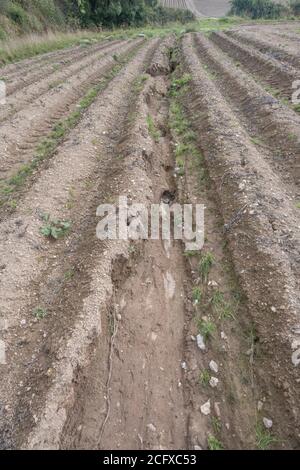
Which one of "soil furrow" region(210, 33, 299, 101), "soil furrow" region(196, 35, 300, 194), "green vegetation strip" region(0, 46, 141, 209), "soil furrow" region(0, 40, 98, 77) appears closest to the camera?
"green vegetation strip" region(0, 46, 141, 209)

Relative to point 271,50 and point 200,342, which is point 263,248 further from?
point 271,50

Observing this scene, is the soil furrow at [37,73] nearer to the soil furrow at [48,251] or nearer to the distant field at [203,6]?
the soil furrow at [48,251]

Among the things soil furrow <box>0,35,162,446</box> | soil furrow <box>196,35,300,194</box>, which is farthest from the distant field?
soil furrow <box>0,35,162,446</box>

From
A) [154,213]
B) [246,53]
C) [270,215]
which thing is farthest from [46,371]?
[246,53]

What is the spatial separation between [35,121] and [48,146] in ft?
5.14

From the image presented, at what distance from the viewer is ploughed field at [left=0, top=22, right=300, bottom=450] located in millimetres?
3078

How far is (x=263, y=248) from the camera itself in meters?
4.34

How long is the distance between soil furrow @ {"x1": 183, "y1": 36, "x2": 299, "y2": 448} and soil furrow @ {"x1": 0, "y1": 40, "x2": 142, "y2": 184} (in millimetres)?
4038

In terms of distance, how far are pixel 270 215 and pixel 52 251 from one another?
130 inches

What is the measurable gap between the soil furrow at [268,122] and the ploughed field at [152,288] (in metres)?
0.05

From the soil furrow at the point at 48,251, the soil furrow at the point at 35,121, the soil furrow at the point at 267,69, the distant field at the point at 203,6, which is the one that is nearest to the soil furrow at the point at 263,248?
the soil furrow at the point at 48,251

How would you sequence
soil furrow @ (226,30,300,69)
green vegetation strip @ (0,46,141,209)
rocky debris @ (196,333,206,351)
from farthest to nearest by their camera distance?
1. soil furrow @ (226,30,300,69)
2. green vegetation strip @ (0,46,141,209)
3. rocky debris @ (196,333,206,351)

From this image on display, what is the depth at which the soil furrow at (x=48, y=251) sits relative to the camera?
3426 millimetres

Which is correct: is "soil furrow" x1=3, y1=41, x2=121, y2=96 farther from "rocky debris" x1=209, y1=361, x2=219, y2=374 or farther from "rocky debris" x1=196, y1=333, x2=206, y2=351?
"rocky debris" x1=209, y1=361, x2=219, y2=374
